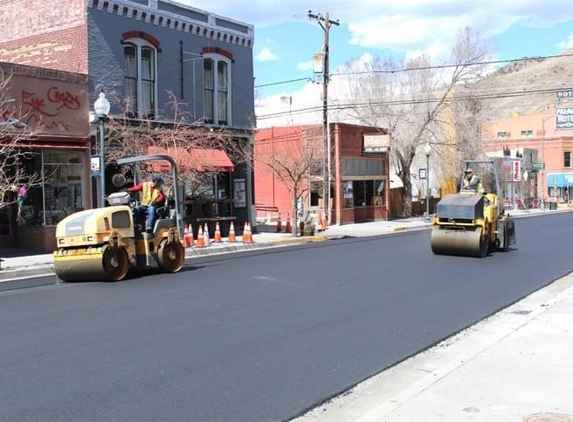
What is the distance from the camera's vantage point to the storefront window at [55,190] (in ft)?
65.1

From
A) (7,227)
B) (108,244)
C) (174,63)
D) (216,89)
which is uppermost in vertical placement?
(174,63)

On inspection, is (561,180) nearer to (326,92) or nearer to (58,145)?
(326,92)

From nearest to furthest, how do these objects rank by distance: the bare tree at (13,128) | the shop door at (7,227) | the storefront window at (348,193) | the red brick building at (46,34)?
the bare tree at (13,128), the shop door at (7,227), the red brick building at (46,34), the storefront window at (348,193)

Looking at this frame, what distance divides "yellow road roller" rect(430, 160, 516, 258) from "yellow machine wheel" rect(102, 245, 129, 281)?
27.5ft

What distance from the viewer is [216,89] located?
2564 centimetres

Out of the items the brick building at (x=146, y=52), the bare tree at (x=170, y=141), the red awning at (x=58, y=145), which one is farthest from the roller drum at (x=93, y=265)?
the brick building at (x=146, y=52)

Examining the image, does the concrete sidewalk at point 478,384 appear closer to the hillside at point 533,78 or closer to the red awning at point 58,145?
the red awning at point 58,145

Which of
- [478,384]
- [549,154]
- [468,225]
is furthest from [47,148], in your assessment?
[549,154]

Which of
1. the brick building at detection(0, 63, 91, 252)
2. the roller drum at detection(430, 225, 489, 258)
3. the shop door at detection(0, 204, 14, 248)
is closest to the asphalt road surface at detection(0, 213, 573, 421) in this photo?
the roller drum at detection(430, 225, 489, 258)

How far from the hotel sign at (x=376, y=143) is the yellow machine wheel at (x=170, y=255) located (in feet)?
75.4

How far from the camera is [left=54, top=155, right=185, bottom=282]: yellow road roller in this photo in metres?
13.0

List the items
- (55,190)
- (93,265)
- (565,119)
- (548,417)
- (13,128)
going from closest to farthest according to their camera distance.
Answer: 1. (548,417)
2. (93,265)
3. (13,128)
4. (55,190)
5. (565,119)

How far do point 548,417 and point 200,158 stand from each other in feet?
62.0

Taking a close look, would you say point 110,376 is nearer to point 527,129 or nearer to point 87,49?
point 87,49
